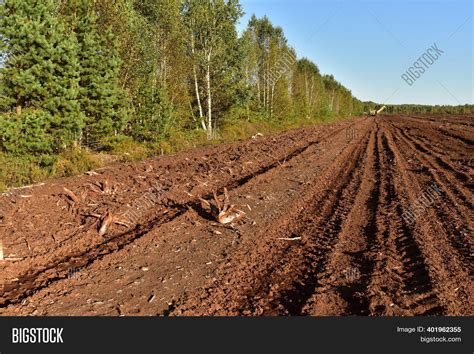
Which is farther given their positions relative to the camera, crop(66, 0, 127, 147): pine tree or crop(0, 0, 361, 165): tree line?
crop(66, 0, 127, 147): pine tree

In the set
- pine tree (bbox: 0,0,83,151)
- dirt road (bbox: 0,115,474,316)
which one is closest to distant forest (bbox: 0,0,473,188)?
pine tree (bbox: 0,0,83,151)

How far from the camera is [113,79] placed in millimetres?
16609

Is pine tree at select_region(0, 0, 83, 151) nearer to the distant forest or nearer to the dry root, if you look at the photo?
the distant forest

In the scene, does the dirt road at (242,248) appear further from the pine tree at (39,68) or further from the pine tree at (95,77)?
the pine tree at (95,77)

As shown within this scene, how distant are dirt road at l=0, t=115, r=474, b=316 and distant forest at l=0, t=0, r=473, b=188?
12.3ft

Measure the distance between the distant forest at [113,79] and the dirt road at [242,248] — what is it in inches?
147

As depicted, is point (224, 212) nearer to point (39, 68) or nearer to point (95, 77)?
point (39, 68)

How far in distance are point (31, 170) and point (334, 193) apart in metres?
10.0

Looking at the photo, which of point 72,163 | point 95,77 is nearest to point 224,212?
point 72,163

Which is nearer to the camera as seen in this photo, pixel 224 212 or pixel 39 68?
pixel 224 212

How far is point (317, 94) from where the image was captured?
72.5m

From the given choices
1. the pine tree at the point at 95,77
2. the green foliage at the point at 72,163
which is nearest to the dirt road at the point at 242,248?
the green foliage at the point at 72,163

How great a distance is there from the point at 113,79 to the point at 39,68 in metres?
4.85

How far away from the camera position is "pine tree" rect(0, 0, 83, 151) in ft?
37.6
